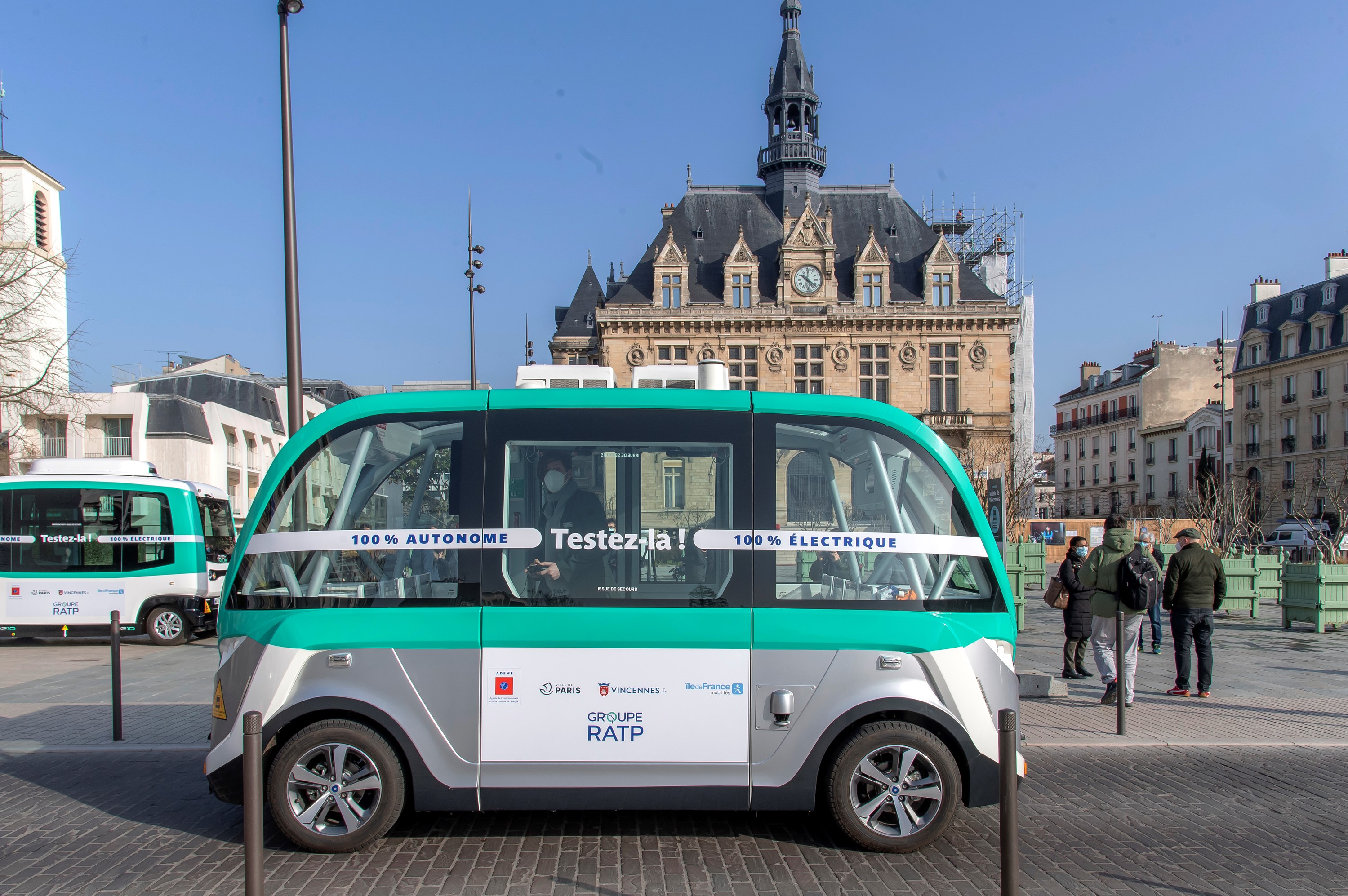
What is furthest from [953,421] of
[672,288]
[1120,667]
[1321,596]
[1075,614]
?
[1120,667]

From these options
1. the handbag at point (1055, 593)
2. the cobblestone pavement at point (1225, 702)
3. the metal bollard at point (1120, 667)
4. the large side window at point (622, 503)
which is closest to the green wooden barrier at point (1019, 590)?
the cobblestone pavement at point (1225, 702)

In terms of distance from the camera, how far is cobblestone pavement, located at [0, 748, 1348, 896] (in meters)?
4.51

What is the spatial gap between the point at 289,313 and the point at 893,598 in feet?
27.1

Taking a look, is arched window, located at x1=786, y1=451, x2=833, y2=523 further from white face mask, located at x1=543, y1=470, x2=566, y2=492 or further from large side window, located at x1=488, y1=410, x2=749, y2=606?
white face mask, located at x1=543, y1=470, x2=566, y2=492

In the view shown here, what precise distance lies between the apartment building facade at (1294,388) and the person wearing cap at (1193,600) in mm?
50152

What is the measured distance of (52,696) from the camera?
387 inches

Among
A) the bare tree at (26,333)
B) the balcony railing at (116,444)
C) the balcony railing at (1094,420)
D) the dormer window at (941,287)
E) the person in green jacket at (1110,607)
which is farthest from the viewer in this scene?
the balcony railing at (1094,420)

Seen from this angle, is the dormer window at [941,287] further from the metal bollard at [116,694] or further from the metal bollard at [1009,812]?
the metal bollard at [1009,812]

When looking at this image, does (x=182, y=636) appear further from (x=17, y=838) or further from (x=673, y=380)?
(x=673, y=380)

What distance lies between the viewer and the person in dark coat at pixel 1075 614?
10.7 meters

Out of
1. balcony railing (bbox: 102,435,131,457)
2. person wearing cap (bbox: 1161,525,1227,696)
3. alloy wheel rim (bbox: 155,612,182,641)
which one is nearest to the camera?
person wearing cap (bbox: 1161,525,1227,696)

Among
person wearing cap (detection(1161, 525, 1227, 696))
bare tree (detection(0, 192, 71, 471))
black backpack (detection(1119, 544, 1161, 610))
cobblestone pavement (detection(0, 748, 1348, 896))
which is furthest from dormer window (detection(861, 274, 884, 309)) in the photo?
cobblestone pavement (detection(0, 748, 1348, 896))

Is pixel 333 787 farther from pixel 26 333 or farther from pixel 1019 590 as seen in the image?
pixel 26 333

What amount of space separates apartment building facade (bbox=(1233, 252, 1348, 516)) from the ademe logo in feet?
187
